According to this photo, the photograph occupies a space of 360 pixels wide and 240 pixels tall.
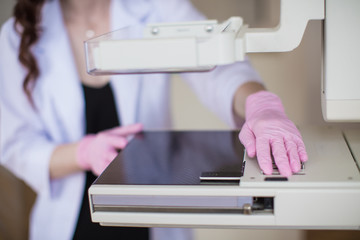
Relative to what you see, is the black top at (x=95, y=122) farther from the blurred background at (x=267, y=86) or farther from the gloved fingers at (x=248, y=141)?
the gloved fingers at (x=248, y=141)

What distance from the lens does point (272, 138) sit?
1047mm

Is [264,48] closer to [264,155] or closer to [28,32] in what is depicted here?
[264,155]

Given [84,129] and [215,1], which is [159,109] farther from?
[215,1]

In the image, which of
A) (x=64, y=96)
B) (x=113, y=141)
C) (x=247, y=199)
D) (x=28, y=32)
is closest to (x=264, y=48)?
(x=247, y=199)

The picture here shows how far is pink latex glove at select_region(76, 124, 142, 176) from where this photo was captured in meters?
1.46

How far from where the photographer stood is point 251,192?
880 mm

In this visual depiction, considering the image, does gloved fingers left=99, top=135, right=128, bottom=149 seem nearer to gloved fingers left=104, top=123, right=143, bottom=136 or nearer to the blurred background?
gloved fingers left=104, top=123, right=143, bottom=136

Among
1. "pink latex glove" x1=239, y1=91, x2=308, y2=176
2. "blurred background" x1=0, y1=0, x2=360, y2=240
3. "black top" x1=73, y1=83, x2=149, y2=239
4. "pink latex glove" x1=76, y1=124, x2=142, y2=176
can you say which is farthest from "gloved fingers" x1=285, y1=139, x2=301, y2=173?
"blurred background" x1=0, y1=0, x2=360, y2=240

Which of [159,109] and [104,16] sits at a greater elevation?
[104,16]

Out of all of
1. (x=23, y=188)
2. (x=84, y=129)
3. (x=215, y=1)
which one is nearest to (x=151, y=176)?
(x=84, y=129)

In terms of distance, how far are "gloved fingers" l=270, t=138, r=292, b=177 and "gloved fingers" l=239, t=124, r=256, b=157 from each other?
0.14ft

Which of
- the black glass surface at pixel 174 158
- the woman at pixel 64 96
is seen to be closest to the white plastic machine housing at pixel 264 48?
the black glass surface at pixel 174 158

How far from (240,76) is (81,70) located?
2.23 ft

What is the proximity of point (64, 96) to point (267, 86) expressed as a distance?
95 centimetres
